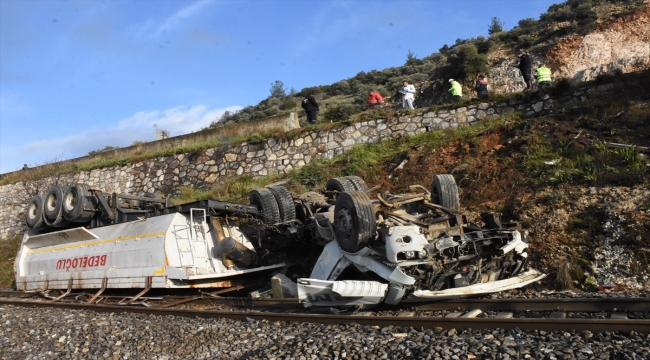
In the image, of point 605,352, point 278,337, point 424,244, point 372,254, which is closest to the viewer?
point 605,352

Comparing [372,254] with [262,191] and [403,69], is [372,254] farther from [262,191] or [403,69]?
[403,69]

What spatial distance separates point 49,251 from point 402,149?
399 inches

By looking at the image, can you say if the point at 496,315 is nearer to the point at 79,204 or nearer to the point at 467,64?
the point at 79,204

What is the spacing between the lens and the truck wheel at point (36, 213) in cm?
1353

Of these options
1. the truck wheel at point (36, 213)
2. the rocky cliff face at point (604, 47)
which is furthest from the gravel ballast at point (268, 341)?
the rocky cliff face at point (604, 47)

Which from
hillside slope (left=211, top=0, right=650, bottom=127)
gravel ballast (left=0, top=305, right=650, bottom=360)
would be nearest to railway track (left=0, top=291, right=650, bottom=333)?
gravel ballast (left=0, top=305, right=650, bottom=360)

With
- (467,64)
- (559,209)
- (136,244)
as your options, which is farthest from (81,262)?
(467,64)

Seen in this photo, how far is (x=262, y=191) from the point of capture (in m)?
11.2

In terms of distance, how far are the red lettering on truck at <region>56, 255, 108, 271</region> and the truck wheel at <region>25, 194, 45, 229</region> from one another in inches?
54.0

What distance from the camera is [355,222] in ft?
25.5

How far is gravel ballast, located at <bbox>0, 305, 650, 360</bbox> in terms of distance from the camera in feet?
15.6

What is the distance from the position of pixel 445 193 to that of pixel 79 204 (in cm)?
867

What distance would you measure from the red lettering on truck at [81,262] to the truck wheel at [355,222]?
20.7 feet

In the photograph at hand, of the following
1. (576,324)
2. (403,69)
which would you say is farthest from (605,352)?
(403,69)
